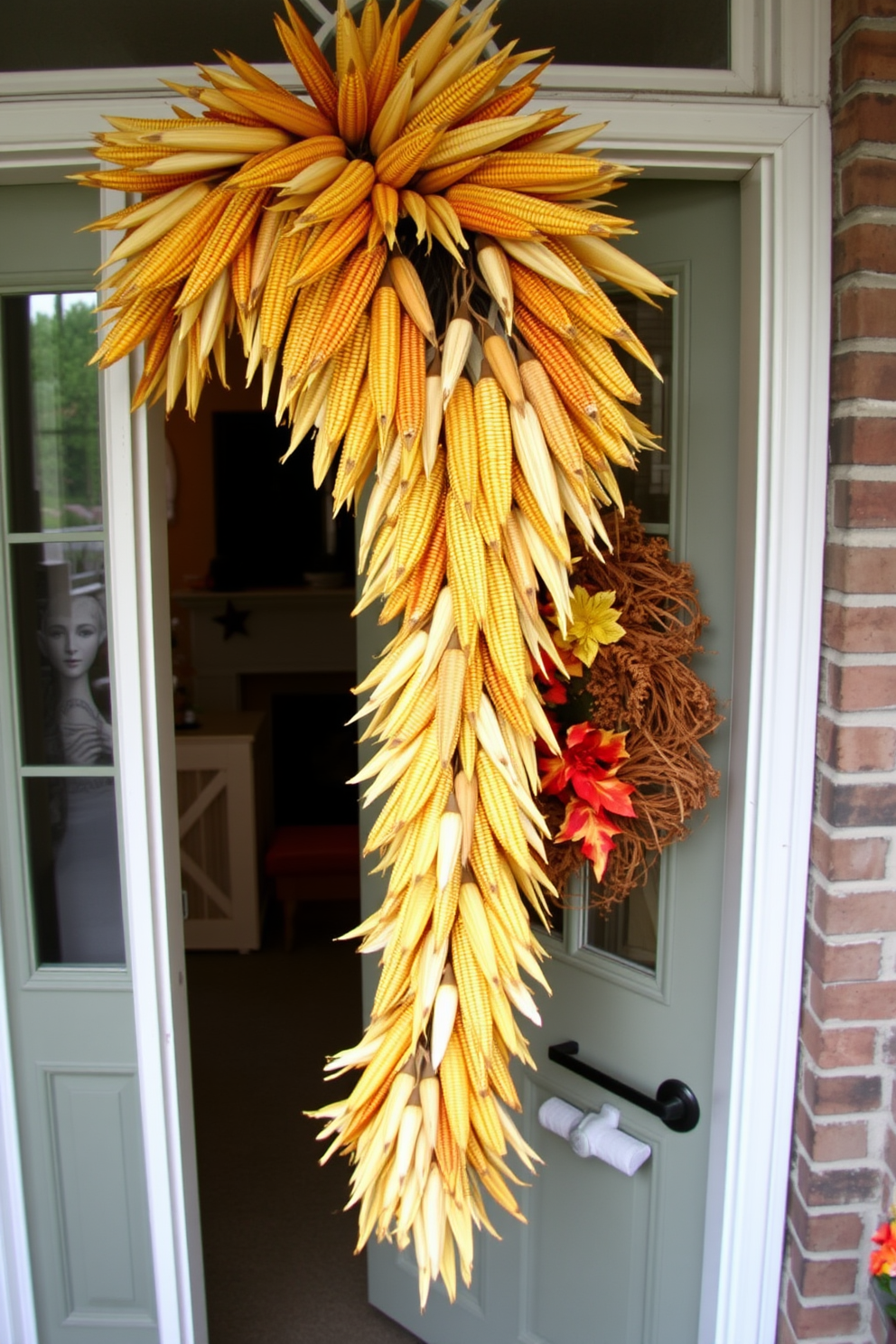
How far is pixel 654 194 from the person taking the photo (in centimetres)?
138

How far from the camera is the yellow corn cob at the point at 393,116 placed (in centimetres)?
94

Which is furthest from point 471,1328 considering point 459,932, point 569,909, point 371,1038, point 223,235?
point 223,235

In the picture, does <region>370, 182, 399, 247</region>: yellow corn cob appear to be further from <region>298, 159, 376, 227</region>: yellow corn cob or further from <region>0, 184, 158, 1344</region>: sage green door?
<region>0, 184, 158, 1344</region>: sage green door

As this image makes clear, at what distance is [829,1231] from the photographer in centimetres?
140

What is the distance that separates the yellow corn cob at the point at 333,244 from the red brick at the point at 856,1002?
115cm

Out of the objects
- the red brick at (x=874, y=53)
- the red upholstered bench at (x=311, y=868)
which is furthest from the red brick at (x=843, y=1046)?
the red upholstered bench at (x=311, y=868)

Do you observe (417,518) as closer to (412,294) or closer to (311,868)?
(412,294)

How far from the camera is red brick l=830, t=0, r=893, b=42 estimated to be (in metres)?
1.20

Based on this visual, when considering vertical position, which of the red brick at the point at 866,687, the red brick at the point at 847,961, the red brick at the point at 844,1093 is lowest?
the red brick at the point at 844,1093

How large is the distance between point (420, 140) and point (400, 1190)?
1135 mm

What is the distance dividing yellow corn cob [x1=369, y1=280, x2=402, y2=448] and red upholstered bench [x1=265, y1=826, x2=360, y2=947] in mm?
2963

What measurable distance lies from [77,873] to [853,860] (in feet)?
4.09

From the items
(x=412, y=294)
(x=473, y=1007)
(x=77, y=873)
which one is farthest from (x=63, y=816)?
(x=412, y=294)

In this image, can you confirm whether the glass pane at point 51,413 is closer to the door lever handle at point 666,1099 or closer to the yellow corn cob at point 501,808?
the yellow corn cob at point 501,808
